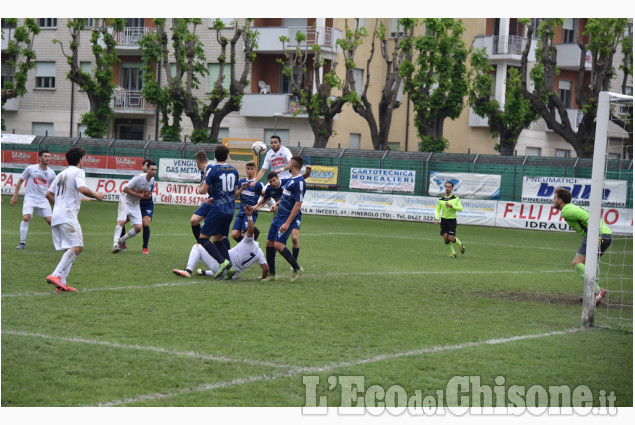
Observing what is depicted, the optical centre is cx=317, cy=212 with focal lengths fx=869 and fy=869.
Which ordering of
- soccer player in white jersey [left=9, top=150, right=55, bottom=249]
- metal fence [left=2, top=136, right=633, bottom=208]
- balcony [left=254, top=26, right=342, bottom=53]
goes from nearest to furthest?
1. soccer player in white jersey [left=9, top=150, right=55, bottom=249]
2. metal fence [left=2, top=136, right=633, bottom=208]
3. balcony [left=254, top=26, right=342, bottom=53]

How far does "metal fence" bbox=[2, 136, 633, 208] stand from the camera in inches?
1218

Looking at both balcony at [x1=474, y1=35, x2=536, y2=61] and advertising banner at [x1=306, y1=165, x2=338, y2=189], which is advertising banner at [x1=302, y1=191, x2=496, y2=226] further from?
balcony at [x1=474, y1=35, x2=536, y2=61]

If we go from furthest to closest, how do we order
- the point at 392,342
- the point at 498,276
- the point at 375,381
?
the point at 498,276, the point at 392,342, the point at 375,381

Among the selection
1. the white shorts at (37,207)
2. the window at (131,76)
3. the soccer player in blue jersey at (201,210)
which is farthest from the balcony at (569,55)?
the soccer player in blue jersey at (201,210)

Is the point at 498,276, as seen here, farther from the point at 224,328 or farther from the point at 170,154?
the point at 170,154

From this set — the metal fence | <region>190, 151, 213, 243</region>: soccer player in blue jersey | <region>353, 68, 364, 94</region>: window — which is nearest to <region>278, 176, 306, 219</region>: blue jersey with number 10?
<region>190, 151, 213, 243</region>: soccer player in blue jersey

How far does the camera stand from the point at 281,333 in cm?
920

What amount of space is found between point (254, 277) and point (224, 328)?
15.7 feet

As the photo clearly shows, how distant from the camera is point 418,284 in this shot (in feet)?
46.7

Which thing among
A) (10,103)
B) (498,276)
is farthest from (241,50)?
(498,276)

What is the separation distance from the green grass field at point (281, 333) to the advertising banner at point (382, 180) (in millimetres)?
16455

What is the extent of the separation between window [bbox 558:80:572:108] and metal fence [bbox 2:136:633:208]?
57.1 ft

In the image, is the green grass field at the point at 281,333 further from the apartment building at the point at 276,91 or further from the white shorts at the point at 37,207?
the apartment building at the point at 276,91

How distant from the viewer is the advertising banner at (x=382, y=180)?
33.7m
